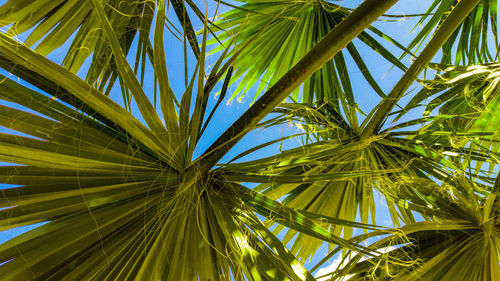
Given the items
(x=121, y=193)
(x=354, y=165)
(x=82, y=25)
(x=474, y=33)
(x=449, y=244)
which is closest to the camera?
(x=121, y=193)

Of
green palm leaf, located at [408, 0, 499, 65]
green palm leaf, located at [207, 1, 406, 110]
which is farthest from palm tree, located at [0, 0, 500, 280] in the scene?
green palm leaf, located at [408, 0, 499, 65]

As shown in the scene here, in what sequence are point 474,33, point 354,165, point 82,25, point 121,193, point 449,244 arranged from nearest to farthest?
point 121,193, point 449,244, point 82,25, point 354,165, point 474,33

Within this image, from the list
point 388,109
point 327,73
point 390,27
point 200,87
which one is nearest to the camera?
point 200,87

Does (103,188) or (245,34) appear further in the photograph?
(245,34)

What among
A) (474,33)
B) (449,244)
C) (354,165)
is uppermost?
(474,33)

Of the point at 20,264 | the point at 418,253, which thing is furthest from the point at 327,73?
the point at 20,264

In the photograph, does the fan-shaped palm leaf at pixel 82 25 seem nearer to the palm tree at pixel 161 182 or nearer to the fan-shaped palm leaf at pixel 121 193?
the palm tree at pixel 161 182

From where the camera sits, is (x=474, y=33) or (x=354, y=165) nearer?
(x=354, y=165)

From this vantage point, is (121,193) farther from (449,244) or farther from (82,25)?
(449,244)

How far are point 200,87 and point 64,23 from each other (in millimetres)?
633

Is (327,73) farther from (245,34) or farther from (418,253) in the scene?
(418,253)

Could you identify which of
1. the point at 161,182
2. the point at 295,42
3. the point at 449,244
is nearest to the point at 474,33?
the point at 295,42

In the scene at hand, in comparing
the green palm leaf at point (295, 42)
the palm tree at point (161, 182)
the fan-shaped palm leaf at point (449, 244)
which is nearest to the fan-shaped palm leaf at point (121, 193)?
the palm tree at point (161, 182)

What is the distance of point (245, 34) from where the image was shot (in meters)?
1.56
